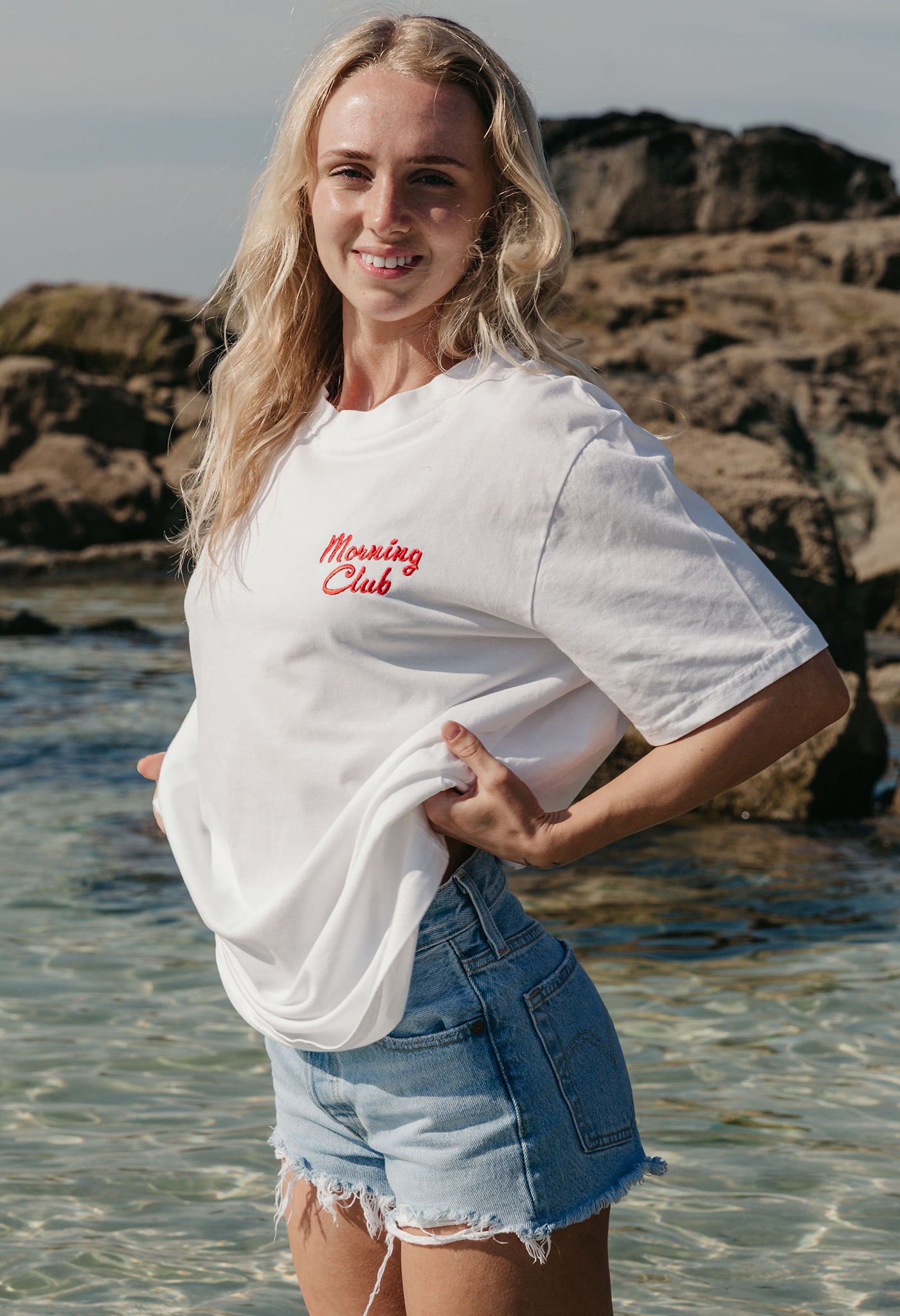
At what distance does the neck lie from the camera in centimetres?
208

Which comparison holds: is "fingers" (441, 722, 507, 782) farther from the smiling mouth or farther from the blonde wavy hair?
the smiling mouth

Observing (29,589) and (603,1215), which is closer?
(603,1215)

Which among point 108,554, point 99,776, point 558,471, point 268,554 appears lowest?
point 108,554

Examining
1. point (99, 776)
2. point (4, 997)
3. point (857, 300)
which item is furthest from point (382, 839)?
point (857, 300)

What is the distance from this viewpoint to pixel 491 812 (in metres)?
1.87

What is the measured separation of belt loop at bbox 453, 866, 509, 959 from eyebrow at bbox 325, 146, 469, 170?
95 cm

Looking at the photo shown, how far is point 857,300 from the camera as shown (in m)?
23.5

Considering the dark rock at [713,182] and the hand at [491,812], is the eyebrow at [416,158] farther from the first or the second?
the dark rock at [713,182]

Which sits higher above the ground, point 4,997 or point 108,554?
point 4,997

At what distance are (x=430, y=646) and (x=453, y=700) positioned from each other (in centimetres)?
8

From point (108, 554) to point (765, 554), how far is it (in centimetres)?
1490

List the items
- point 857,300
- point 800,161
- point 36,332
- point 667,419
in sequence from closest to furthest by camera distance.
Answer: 1. point 667,419
2. point 857,300
3. point 36,332
4. point 800,161

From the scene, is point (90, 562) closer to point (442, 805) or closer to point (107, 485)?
point (107, 485)

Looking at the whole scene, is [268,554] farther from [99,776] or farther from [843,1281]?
[99,776]
